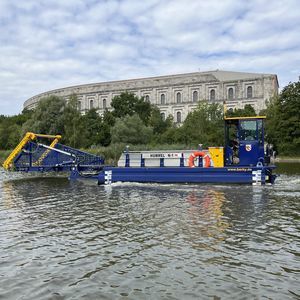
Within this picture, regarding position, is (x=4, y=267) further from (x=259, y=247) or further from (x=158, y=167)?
(x=158, y=167)

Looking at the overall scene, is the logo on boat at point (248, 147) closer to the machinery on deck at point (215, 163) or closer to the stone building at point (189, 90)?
the machinery on deck at point (215, 163)

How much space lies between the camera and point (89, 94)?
148500 millimetres

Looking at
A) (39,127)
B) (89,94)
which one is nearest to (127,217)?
(39,127)

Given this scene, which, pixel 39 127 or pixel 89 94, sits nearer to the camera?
pixel 39 127

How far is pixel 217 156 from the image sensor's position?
2369 centimetres

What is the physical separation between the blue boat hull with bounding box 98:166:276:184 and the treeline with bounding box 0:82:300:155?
34104mm

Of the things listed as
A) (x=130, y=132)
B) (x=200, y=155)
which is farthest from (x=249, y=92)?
(x=200, y=155)

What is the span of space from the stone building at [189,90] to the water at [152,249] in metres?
108

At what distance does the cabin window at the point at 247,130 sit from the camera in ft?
77.2

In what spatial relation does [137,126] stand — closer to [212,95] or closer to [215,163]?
[215,163]

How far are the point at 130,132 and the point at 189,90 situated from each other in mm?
72956

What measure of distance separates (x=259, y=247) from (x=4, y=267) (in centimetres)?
581

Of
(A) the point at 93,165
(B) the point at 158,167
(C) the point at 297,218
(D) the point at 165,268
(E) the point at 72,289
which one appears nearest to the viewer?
(E) the point at 72,289

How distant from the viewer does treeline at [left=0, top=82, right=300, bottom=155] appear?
65.1 m
